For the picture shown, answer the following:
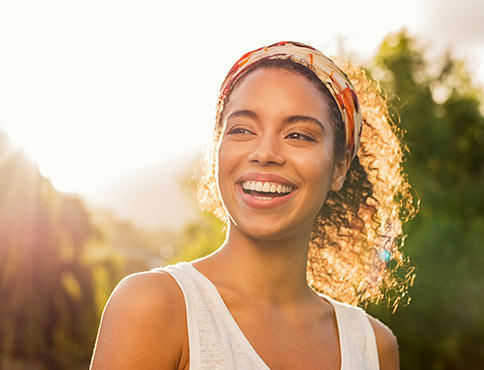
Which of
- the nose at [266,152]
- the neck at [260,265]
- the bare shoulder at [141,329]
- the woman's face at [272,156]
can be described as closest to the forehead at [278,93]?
the woman's face at [272,156]

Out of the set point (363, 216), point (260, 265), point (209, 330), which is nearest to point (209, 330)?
point (209, 330)

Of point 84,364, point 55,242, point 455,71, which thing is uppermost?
point 455,71

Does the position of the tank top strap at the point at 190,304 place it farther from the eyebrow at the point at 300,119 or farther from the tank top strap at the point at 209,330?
the eyebrow at the point at 300,119

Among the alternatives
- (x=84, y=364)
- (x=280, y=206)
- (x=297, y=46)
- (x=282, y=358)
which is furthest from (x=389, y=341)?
(x=84, y=364)

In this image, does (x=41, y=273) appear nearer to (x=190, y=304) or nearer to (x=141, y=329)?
(x=190, y=304)

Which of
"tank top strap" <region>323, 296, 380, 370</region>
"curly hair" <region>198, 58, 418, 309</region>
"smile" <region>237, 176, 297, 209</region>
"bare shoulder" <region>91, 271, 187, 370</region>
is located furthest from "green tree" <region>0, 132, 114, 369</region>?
"bare shoulder" <region>91, 271, 187, 370</region>

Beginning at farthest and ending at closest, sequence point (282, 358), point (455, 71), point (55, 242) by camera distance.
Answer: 1. point (455, 71)
2. point (55, 242)
3. point (282, 358)

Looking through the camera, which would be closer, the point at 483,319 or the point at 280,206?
the point at 280,206

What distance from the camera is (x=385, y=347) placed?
2.53m

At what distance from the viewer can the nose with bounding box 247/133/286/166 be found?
6.91ft

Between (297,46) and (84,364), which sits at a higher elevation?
(297,46)

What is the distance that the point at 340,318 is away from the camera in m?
2.48

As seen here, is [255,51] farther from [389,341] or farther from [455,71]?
[455,71]

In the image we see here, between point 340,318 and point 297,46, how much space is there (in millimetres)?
1008
